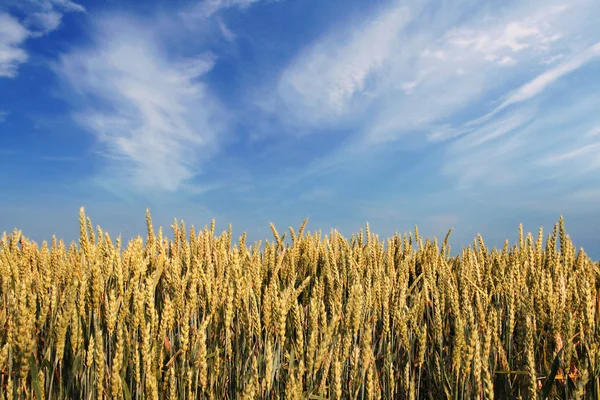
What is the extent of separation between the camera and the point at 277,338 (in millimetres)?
1866

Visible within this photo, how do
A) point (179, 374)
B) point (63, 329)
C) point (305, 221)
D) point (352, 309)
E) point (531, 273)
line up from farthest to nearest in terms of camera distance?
point (305, 221) → point (531, 273) → point (179, 374) → point (352, 309) → point (63, 329)

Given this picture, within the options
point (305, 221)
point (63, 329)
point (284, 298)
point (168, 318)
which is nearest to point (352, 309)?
point (284, 298)

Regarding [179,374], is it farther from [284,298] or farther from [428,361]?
[428,361]

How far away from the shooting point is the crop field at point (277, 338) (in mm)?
1527

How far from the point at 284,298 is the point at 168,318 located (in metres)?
0.46

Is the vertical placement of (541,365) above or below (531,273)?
below

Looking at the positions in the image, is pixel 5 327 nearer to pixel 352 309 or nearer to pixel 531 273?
pixel 352 309

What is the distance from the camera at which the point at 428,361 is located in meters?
2.12

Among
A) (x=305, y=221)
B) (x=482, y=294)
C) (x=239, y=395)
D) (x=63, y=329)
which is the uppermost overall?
(x=305, y=221)

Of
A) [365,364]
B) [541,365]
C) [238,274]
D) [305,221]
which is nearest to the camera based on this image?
[365,364]

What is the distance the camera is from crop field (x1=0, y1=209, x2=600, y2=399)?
153cm

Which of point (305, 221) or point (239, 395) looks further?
point (305, 221)

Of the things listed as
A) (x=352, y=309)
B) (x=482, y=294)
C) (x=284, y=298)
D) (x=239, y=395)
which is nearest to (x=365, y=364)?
(x=352, y=309)

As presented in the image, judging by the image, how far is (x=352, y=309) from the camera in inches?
66.0
